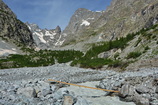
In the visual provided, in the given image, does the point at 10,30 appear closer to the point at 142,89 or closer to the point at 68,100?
the point at 68,100

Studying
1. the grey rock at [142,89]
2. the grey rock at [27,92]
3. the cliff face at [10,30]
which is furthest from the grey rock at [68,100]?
the cliff face at [10,30]

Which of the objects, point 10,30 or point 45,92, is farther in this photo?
point 10,30

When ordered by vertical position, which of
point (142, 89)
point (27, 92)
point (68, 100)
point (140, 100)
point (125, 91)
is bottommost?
point (140, 100)

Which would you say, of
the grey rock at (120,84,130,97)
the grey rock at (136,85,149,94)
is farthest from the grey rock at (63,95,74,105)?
the grey rock at (136,85,149,94)

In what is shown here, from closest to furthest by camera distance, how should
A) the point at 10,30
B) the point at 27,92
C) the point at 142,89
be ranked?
the point at 27,92
the point at 142,89
the point at 10,30

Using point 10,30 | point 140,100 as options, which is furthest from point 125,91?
point 10,30

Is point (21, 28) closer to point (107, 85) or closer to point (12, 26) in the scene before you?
point (12, 26)

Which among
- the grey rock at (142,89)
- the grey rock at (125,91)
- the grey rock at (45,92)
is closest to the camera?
the grey rock at (45,92)

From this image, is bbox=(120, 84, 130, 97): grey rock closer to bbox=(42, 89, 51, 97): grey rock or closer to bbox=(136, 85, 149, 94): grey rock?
bbox=(136, 85, 149, 94): grey rock

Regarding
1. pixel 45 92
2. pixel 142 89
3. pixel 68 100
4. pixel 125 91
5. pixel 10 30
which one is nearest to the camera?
pixel 68 100

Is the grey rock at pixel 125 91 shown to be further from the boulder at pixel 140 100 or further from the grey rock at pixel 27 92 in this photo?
the grey rock at pixel 27 92

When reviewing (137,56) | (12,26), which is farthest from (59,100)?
(12,26)

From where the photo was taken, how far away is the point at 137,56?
112 ft

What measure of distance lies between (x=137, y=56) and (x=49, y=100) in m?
29.3
